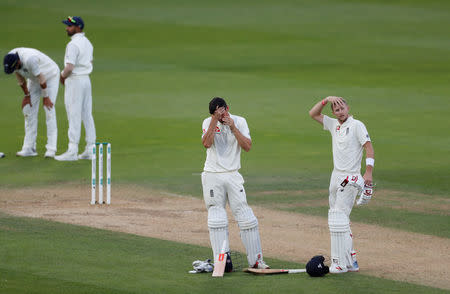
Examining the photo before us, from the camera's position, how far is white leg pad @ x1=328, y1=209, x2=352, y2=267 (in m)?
9.72

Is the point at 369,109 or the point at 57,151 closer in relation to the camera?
the point at 57,151

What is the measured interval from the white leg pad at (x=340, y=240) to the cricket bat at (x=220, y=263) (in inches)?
45.9

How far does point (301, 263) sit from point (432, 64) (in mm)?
22852

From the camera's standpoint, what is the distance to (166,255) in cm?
1043

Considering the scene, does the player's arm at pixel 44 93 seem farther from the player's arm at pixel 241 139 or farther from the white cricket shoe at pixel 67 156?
the player's arm at pixel 241 139

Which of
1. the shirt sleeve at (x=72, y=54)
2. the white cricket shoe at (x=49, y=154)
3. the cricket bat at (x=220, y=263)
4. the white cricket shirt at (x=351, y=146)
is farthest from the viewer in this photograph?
the white cricket shoe at (x=49, y=154)

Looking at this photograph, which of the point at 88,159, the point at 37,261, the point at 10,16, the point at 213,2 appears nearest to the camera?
the point at 37,261

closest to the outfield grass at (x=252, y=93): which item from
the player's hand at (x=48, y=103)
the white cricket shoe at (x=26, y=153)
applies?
the white cricket shoe at (x=26, y=153)

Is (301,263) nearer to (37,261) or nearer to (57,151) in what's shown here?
(37,261)

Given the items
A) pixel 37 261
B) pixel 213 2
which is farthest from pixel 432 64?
pixel 37 261

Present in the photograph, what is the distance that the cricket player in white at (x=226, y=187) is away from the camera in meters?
9.69

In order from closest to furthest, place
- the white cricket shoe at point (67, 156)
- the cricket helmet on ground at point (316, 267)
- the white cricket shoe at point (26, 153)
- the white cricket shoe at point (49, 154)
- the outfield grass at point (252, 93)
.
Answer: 1. the cricket helmet on ground at point (316, 267)
2. the outfield grass at point (252, 93)
3. the white cricket shoe at point (67, 156)
4. the white cricket shoe at point (49, 154)
5. the white cricket shoe at point (26, 153)

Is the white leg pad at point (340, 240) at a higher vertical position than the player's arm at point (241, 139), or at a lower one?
lower

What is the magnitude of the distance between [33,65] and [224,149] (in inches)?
323
